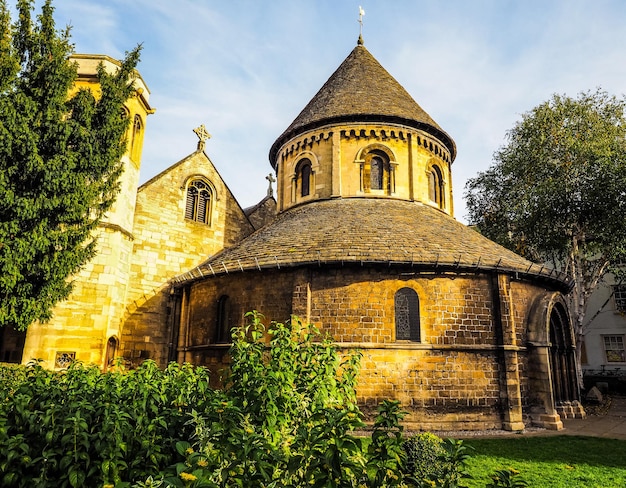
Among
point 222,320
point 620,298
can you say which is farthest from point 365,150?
point 620,298

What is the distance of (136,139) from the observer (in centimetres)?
1800

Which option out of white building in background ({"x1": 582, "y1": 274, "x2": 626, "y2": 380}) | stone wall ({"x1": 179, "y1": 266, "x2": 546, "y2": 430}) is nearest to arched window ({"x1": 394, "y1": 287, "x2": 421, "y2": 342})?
stone wall ({"x1": 179, "y1": 266, "x2": 546, "y2": 430})

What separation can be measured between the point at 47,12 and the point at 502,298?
16.4 m

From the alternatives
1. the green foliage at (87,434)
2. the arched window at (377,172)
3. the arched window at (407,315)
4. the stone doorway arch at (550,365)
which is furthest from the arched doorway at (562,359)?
the green foliage at (87,434)

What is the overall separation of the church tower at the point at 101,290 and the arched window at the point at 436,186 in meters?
13.1

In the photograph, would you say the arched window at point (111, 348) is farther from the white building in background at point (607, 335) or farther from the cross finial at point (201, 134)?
the white building in background at point (607, 335)

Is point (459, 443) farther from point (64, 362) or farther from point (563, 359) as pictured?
point (563, 359)

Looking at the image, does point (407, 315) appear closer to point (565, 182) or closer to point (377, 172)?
point (377, 172)

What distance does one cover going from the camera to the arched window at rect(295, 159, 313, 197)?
65.2 ft

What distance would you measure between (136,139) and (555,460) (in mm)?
18055

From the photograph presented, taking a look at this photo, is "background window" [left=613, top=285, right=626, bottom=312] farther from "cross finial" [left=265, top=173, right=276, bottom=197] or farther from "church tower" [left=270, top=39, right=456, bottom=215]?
"cross finial" [left=265, top=173, right=276, bottom=197]

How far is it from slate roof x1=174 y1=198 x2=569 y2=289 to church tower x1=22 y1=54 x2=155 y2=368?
2.61 meters

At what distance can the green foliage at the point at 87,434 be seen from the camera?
11.2 feet

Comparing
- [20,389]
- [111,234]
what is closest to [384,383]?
[20,389]
